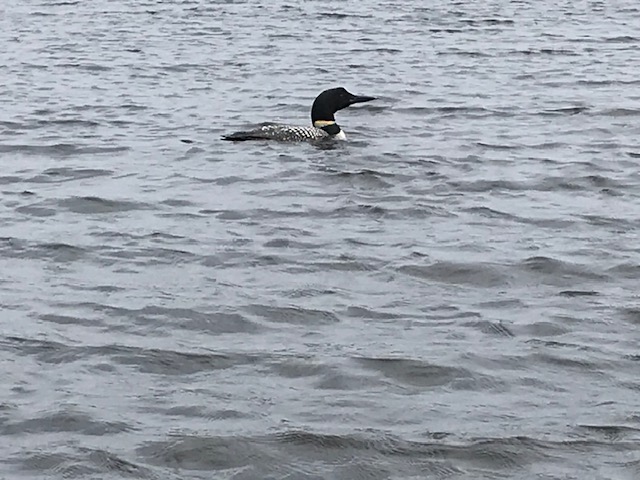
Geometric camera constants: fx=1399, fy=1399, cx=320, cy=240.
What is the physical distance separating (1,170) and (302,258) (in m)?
4.62

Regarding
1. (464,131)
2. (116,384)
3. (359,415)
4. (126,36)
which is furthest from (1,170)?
(126,36)

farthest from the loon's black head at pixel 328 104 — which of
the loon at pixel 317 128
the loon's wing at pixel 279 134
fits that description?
the loon's wing at pixel 279 134

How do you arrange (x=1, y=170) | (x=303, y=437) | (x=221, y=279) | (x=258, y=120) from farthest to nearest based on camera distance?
1. (x=258, y=120)
2. (x=1, y=170)
3. (x=221, y=279)
4. (x=303, y=437)

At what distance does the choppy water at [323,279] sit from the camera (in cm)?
701

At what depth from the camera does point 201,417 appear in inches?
287

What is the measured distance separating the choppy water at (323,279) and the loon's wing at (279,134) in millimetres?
157

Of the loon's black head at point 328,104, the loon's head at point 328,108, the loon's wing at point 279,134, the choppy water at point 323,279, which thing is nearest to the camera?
the choppy water at point 323,279

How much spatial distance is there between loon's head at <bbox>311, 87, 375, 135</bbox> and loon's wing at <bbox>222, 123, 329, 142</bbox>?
0.15 metres

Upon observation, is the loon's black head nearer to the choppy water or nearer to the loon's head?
the loon's head

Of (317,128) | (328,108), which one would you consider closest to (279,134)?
(317,128)

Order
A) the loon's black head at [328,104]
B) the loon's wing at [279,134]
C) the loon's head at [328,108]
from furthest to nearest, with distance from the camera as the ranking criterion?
the loon's black head at [328,104], the loon's head at [328,108], the loon's wing at [279,134]

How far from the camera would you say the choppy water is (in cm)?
701

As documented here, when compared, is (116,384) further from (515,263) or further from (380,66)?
(380,66)

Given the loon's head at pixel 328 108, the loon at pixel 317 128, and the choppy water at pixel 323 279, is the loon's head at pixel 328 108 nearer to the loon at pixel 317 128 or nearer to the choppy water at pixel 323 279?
the loon at pixel 317 128
